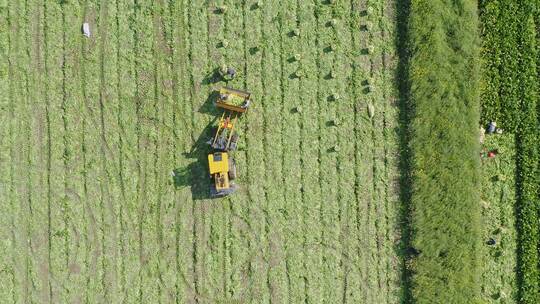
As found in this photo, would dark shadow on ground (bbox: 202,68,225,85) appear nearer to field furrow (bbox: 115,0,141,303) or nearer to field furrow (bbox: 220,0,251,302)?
field furrow (bbox: 220,0,251,302)

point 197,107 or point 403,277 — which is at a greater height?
point 197,107

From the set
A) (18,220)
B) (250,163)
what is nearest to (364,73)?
(250,163)

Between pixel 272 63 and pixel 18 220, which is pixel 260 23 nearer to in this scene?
pixel 272 63

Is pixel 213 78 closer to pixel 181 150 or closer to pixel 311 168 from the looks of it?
pixel 181 150

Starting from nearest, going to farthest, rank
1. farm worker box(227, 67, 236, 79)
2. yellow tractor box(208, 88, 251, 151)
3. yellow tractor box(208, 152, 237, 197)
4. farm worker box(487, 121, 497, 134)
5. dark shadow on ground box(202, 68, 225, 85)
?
yellow tractor box(208, 152, 237, 197) < yellow tractor box(208, 88, 251, 151) < farm worker box(227, 67, 236, 79) < farm worker box(487, 121, 497, 134) < dark shadow on ground box(202, 68, 225, 85)

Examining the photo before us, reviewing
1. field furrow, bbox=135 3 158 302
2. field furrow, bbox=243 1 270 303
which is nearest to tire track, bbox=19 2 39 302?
field furrow, bbox=135 3 158 302

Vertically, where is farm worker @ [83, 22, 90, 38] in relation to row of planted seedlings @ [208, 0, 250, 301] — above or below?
above

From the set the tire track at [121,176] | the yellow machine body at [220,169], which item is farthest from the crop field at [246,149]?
the yellow machine body at [220,169]
